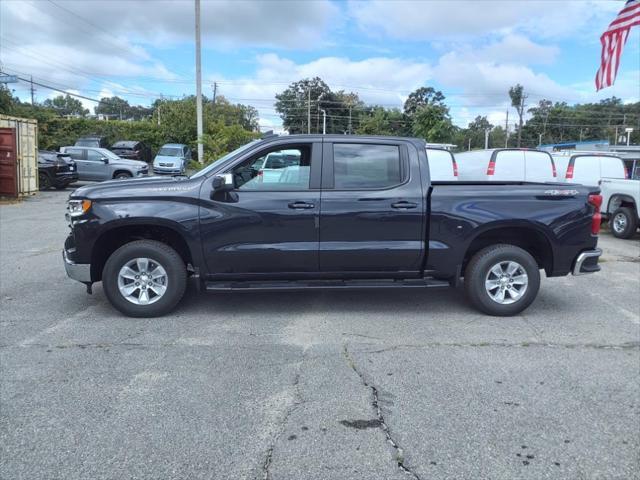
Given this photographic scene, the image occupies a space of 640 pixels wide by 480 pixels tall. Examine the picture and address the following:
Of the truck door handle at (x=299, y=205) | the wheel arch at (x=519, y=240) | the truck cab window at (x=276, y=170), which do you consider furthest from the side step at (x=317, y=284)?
the truck cab window at (x=276, y=170)

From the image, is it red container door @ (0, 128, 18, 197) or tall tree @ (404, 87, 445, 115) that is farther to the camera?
tall tree @ (404, 87, 445, 115)

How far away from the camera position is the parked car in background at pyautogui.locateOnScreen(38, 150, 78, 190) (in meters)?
19.7

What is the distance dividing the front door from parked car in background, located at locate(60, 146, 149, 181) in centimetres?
1784

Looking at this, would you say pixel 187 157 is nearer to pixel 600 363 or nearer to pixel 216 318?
pixel 216 318

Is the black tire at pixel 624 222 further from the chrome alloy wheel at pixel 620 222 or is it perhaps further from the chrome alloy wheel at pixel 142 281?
the chrome alloy wheel at pixel 142 281

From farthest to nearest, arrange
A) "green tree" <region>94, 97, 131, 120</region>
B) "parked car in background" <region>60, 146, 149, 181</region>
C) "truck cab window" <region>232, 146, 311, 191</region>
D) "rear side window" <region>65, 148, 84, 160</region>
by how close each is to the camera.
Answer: "green tree" <region>94, 97, 131, 120</region> → "rear side window" <region>65, 148, 84, 160</region> → "parked car in background" <region>60, 146, 149, 181</region> → "truck cab window" <region>232, 146, 311, 191</region>

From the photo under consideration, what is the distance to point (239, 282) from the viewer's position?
5711 mm

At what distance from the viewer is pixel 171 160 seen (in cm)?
2684

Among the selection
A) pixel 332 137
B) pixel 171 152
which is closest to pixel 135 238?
pixel 332 137

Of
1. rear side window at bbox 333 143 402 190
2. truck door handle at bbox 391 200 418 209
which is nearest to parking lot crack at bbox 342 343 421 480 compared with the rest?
truck door handle at bbox 391 200 418 209

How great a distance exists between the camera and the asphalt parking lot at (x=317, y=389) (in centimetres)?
309

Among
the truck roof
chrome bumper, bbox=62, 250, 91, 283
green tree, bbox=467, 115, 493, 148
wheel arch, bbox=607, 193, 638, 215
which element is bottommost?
chrome bumper, bbox=62, 250, 91, 283

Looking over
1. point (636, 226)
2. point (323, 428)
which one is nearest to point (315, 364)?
point (323, 428)

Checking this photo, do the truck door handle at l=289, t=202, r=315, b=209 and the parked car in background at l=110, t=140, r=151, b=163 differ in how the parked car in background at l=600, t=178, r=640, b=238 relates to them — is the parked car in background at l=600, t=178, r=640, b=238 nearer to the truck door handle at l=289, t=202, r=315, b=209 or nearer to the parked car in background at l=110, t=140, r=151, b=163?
the truck door handle at l=289, t=202, r=315, b=209
